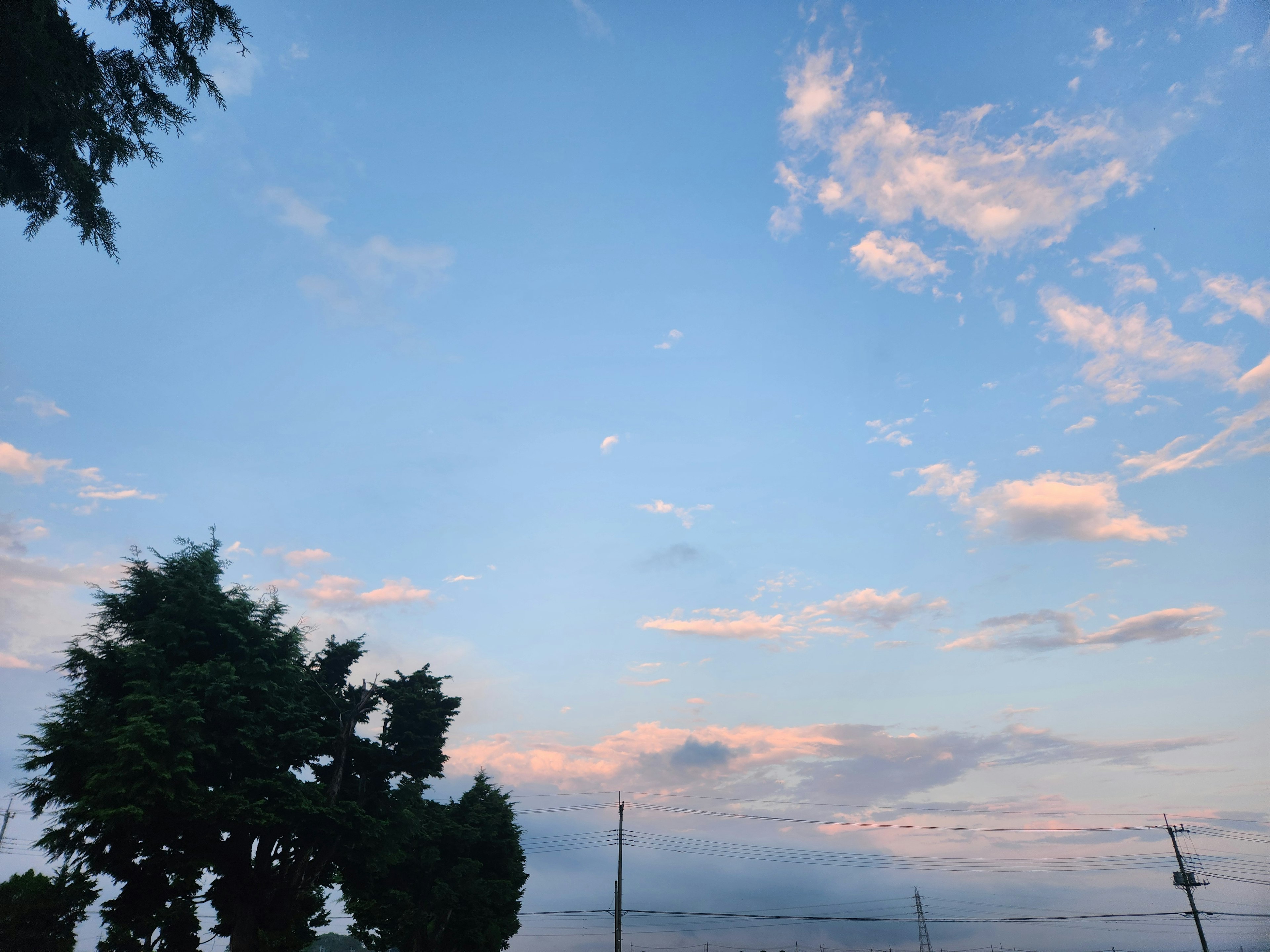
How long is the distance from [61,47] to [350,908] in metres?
40.7

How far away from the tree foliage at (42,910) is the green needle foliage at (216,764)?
35.8 inches

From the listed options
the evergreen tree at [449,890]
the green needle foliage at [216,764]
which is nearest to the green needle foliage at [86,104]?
the green needle foliage at [216,764]

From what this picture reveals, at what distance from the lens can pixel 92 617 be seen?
30031 millimetres

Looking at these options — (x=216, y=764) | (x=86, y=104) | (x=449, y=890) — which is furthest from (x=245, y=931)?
(x=86, y=104)

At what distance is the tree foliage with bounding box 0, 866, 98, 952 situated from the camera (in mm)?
25391

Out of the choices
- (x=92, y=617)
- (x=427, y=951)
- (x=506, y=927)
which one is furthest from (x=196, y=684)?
(x=506, y=927)

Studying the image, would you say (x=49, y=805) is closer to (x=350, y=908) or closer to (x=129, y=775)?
(x=129, y=775)

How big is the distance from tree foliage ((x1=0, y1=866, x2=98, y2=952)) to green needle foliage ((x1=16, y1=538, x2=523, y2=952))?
910 millimetres

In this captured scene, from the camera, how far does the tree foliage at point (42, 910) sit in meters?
25.4

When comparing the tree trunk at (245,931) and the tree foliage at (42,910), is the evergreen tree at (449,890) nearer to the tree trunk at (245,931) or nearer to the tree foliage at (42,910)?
the tree trunk at (245,931)

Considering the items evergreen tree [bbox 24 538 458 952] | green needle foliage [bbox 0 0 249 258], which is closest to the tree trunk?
evergreen tree [bbox 24 538 458 952]

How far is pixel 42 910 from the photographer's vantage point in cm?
2617

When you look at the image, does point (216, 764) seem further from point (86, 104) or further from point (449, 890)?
point (86, 104)

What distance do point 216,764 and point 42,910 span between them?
6.89m
